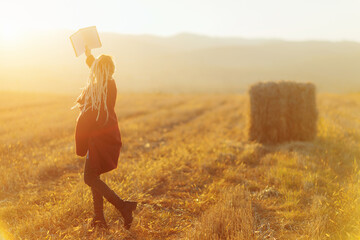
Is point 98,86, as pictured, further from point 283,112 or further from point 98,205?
point 283,112

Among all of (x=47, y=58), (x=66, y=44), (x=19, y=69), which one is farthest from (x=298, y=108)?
(x=66, y=44)

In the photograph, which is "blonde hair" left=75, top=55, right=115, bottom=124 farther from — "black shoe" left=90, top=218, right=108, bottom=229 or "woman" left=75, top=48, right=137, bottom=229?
"black shoe" left=90, top=218, right=108, bottom=229

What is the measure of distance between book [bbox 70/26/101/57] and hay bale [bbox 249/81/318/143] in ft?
18.8

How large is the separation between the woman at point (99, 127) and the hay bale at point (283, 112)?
5704 millimetres

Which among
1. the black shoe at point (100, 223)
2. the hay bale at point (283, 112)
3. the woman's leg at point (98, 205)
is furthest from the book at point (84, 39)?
the hay bale at point (283, 112)

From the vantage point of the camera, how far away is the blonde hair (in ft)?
10.6

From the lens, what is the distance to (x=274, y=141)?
8039 mm

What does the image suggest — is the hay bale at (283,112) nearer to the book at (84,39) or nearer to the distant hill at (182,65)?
the book at (84,39)

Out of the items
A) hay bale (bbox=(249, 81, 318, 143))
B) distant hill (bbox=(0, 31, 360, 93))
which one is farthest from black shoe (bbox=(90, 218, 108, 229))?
distant hill (bbox=(0, 31, 360, 93))

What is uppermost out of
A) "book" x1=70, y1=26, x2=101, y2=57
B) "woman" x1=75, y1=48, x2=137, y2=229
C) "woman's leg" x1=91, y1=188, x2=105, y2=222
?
"book" x1=70, y1=26, x2=101, y2=57

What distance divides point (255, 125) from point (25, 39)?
109579 millimetres

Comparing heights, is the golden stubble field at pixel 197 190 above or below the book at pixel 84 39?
below

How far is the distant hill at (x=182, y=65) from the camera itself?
63750 millimetres

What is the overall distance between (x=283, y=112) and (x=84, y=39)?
6214 millimetres
